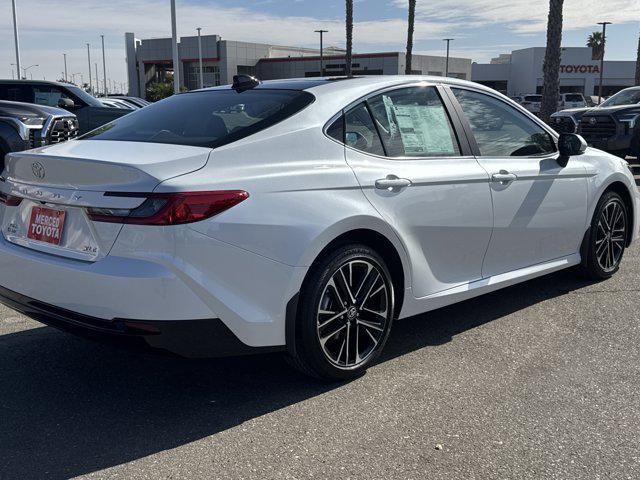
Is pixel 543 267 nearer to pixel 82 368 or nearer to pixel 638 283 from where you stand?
pixel 638 283

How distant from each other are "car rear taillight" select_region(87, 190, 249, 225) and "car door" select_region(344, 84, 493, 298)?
916mm

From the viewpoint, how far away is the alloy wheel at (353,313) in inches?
138

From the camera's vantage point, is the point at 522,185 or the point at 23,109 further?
the point at 23,109

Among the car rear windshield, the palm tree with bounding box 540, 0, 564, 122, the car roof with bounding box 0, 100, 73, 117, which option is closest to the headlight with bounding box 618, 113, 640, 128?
the palm tree with bounding box 540, 0, 564, 122

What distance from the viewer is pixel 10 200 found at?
3.63 meters

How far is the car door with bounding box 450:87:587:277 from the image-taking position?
4430mm

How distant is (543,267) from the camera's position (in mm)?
4922

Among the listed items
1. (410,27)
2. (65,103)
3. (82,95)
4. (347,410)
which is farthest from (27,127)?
(410,27)

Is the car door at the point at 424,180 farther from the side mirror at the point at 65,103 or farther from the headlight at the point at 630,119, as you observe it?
the side mirror at the point at 65,103

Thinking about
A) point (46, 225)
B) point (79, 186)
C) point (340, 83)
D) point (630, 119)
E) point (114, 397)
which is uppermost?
point (340, 83)

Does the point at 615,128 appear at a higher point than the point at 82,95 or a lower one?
lower

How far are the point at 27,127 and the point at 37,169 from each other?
7.41 m

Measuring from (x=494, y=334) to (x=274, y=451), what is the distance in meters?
2.04

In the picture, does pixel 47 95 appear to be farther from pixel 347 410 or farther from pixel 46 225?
pixel 347 410
